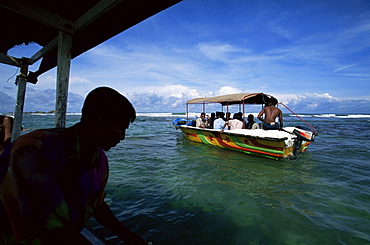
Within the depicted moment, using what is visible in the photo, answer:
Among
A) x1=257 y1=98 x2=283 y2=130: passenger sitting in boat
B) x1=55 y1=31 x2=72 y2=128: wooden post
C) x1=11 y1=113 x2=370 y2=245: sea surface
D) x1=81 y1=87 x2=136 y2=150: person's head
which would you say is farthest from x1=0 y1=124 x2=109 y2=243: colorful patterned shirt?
x1=257 y1=98 x2=283 y2=130: passenger sitting in boat

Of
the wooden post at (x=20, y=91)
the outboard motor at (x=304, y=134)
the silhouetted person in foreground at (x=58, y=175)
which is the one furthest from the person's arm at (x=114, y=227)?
the outboard motor at (x=304, y=134)

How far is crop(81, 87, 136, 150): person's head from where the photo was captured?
45.5 inches

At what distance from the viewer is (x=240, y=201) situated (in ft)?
13.4

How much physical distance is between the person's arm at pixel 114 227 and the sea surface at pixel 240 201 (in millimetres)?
1457

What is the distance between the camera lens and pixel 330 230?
124 inches

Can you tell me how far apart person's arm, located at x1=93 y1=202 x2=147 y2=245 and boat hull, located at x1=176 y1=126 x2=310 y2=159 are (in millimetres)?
6604

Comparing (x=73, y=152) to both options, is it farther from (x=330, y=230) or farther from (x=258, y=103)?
(x=258, y=103)

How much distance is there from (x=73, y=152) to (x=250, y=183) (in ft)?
16.0

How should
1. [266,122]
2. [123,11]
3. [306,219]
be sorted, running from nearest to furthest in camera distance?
[123,11]
[306,219]
[266,122]

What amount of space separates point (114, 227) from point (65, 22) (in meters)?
2.44

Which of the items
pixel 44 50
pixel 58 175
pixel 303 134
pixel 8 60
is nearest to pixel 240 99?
pixel 303 134

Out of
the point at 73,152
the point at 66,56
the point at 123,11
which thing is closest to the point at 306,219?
the point at 73,152

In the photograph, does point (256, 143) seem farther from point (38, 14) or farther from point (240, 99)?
point (38, 14)

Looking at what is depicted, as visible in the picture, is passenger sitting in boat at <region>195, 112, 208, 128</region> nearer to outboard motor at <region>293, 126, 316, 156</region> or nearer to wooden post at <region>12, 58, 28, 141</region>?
outboard motor at <region>293, 126, 316, 156</region>
